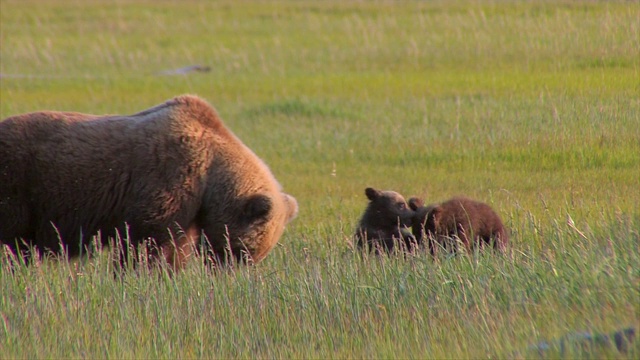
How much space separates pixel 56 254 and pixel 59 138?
0.93 m

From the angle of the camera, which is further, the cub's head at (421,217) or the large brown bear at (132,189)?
the cub's head at (421,217)

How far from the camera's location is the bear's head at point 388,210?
904 centimetres

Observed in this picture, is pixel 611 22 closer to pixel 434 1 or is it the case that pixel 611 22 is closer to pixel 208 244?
pixel 208 244

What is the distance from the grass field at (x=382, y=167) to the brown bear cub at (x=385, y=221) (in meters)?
0.30

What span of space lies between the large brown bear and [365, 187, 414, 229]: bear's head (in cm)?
126

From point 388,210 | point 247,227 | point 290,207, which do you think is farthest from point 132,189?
point 388,210

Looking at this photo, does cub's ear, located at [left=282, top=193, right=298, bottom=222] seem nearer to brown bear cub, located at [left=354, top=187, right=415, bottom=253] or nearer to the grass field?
the grass field

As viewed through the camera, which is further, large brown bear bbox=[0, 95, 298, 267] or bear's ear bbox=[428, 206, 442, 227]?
bear's ear bbox=[428, 206, 442, 227]

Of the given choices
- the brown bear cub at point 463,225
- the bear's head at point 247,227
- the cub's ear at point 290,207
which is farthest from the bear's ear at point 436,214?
the bear's head at point 247,227

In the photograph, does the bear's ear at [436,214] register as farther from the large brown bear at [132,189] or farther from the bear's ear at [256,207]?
the bear's ear at [256,207]

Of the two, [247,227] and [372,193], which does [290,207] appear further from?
[372,193]

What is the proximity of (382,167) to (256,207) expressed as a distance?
205 inches

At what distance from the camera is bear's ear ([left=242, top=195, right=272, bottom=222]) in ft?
25.6

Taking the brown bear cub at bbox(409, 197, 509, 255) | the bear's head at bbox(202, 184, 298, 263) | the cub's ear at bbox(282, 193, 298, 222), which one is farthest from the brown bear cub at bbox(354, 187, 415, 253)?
the bear's head at bbox(202, 184, 298, 263)
